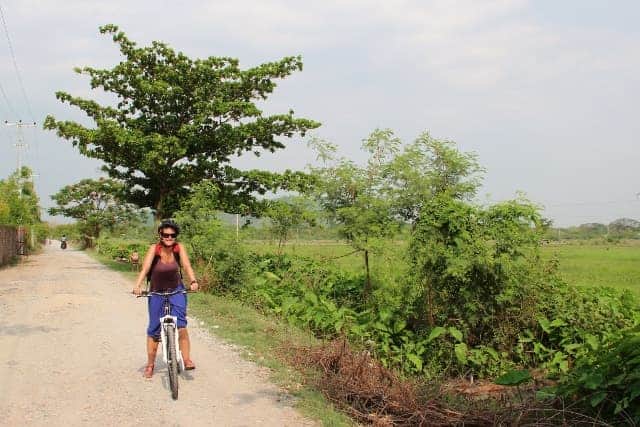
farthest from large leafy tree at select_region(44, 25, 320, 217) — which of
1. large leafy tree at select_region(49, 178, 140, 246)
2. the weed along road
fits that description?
large leafy tree at select_region(49, 178, 140, 246)

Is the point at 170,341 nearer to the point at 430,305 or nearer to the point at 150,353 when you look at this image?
the point at 150,353

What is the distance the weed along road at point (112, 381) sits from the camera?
5.16 meters

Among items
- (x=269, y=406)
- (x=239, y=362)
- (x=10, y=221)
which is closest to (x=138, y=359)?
(x=239, y=362)

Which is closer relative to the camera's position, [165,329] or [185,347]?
[165,329]

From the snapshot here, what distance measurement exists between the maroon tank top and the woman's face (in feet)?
0.78

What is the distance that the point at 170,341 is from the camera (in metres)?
5.91

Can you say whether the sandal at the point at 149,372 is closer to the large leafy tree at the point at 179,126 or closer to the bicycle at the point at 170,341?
the bicycle at the point at 170,341

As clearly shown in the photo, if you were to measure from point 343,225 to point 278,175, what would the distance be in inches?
469

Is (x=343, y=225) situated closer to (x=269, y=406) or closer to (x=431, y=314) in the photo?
(x=431, y=314)

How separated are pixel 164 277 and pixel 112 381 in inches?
50.9

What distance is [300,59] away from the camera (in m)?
23.5

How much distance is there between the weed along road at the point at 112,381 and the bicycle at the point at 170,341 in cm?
20

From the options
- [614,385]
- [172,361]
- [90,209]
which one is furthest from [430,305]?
[90,209]

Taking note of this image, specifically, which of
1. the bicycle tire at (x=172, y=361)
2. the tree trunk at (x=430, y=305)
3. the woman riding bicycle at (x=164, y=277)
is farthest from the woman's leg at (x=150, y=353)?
the tree trunk at (x=430, y=305)
